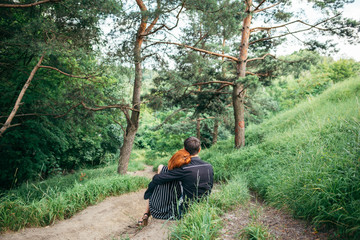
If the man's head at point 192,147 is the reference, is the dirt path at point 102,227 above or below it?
below

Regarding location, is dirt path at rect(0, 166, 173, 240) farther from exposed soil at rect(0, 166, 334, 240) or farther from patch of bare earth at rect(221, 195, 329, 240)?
patch of bare earth at rect(221, 195, 329, 240)

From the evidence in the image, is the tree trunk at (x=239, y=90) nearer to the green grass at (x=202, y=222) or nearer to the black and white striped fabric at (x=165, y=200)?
the green grass at (x=202, y=222)

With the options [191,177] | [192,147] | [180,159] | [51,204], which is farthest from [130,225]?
[192,147]


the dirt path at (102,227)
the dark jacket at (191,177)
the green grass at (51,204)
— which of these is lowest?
the dirt path at (102,227)

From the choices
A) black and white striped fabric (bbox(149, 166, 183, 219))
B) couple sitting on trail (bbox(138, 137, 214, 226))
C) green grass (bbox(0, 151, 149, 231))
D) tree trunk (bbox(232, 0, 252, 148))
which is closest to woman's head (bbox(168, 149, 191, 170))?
couple sitting on trail (bbox(138, 137, 214, 226))

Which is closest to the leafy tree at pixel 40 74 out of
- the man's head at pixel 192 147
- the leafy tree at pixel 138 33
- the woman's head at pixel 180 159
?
the leafy tree at pixel 138 33

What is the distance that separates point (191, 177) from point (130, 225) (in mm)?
1998

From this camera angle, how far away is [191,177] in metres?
2.83

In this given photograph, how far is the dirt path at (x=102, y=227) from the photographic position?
3094 mm

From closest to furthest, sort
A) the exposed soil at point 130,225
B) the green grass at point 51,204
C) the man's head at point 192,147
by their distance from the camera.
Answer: the exposed soil at point 130,225, the man's head at point 192,147, the green grass at point 51,204

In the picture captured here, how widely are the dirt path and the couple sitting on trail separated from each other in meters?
0.29

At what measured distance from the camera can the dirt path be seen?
10.2 ft

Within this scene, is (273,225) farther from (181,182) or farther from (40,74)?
(40,74)

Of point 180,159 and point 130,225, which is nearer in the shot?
point 180,159
